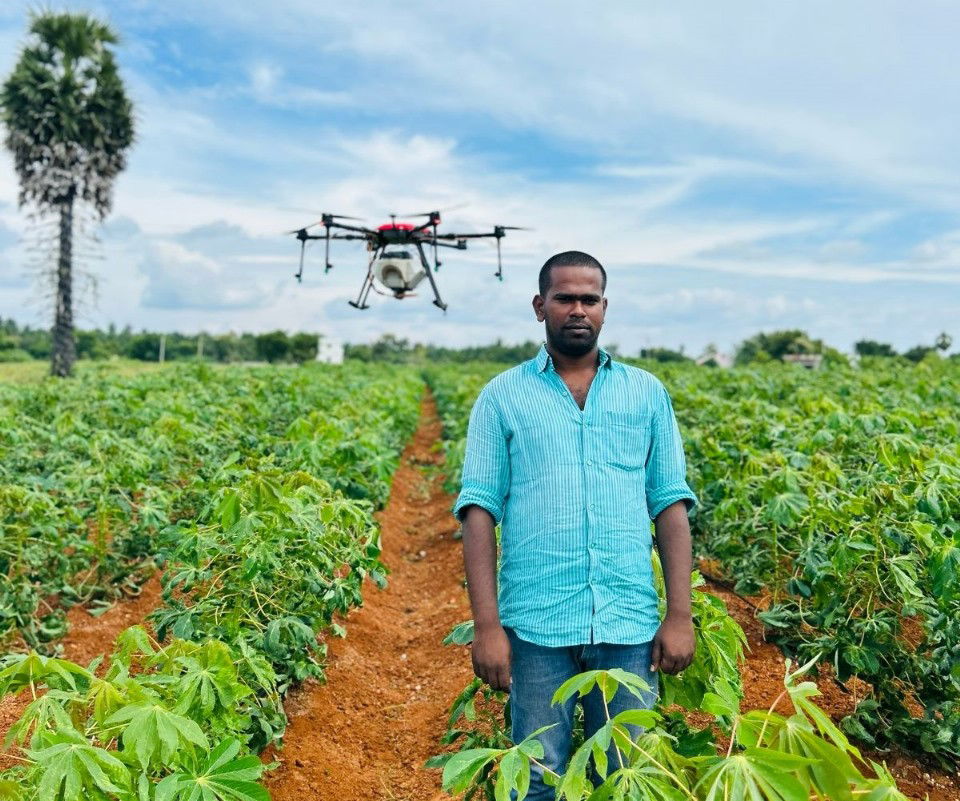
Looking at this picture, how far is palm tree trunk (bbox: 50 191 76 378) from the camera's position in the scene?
26.3 meters

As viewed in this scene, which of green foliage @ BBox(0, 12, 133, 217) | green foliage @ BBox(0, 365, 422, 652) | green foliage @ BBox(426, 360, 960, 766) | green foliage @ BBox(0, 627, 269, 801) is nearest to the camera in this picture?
green foliage @ BBox(0, 627, 269, 801)

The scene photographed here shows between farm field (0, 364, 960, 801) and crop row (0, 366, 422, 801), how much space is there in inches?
0.5

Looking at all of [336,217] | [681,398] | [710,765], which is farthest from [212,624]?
[336,217]

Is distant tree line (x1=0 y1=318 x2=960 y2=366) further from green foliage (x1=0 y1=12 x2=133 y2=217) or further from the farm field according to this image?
the farm field

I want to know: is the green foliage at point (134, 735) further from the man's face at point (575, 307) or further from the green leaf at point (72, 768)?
the man's face at point (575, 307)

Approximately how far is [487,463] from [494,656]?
21.6 inches

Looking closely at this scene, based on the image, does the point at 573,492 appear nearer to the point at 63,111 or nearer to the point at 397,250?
the point at 397,250

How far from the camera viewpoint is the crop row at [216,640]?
81.6 inches

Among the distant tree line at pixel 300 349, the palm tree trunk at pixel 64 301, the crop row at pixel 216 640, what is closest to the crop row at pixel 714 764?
the crop row at pixel 216 640

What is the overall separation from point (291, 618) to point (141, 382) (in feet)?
43.9

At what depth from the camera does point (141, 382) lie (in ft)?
52.4

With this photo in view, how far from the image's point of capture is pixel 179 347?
68250mm

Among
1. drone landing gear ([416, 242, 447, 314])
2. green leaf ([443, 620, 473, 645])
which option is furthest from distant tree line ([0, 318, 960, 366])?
green leaf ([443, 620, 473, 645])

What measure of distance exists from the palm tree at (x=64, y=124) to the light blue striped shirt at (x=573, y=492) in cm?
2711
